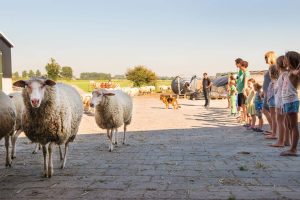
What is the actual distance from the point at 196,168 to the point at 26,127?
272 cm

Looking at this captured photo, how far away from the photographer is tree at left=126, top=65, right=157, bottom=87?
6638 cm

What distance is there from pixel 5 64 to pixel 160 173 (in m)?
30.7

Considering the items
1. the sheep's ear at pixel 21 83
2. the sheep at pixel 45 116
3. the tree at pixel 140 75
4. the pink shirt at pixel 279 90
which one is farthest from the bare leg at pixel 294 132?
the tree at pixel 140 75

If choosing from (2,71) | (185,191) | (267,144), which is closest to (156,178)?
(185,191)

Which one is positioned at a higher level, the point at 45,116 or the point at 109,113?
the point at 45,116

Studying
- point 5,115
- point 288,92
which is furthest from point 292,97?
point 5,115

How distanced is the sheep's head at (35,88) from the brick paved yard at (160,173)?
113 centimetres

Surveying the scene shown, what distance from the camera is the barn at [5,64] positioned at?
32.8 m

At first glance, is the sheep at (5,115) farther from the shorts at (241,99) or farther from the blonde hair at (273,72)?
the shorts at (241,99)

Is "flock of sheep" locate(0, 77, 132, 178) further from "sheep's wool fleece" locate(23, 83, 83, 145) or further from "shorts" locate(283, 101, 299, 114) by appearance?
"shorts" locate(283, 101, 299, 114)

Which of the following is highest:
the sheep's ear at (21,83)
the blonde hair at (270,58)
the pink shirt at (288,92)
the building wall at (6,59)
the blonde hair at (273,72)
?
the building wall at (6,59)

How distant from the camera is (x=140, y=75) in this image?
66.3 meters

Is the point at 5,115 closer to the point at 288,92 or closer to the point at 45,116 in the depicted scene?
the point at 45,116

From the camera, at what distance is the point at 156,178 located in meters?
5.47
